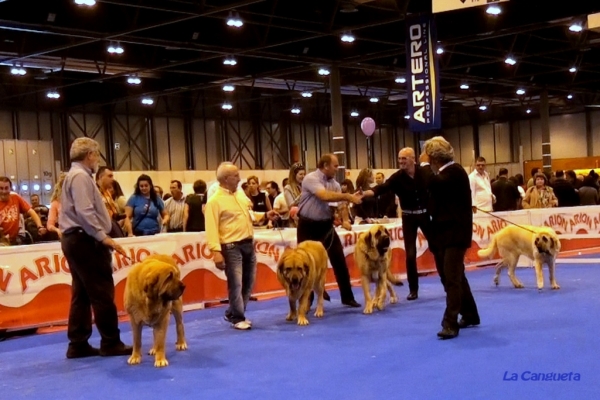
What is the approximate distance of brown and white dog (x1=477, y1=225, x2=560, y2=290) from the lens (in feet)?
26.9

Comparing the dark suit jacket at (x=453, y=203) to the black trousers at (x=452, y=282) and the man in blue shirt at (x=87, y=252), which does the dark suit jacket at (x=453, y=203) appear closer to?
the black trousers at (x=452, y=282)

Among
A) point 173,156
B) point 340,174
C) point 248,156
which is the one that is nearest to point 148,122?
point 173,156

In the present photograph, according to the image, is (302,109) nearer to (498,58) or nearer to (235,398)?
(498,58)

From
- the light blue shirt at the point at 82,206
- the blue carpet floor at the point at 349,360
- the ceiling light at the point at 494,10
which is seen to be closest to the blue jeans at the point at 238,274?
the blue carpet floor at the point at 349,360

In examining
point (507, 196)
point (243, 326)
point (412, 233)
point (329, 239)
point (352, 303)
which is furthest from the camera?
point (507, 196)

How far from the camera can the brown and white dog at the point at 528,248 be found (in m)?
8.20

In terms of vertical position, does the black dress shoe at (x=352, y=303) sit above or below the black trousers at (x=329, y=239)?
below

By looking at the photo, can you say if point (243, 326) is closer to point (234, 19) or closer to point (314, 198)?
point (314, 198)

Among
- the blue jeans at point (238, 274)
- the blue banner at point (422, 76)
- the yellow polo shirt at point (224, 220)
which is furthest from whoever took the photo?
the blue banner at point (422, 76)

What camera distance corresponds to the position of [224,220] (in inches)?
255

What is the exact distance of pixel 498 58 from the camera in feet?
65.6

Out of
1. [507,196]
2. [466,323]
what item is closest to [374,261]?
[466,323]

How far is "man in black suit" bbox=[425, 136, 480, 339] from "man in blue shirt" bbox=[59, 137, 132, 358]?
2.50 meters

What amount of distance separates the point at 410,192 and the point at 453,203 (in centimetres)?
196
